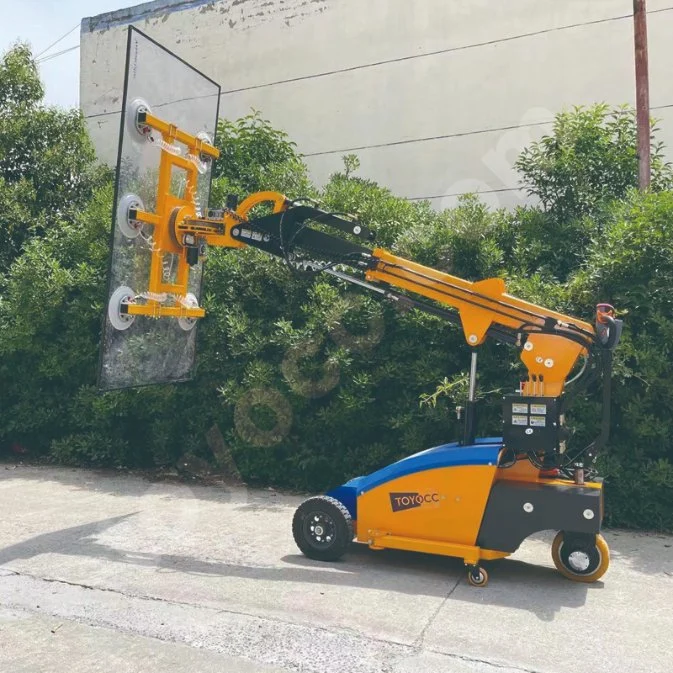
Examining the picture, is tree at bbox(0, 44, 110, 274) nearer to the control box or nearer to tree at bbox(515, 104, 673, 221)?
tree at bbox(515, 104, 673, 221)

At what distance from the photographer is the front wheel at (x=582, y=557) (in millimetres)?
4961

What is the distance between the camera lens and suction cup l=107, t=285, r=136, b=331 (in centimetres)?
565

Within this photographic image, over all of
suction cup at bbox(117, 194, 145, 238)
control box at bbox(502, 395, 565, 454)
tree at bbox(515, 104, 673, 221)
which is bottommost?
control box at bbox(502, 395, 565, 454)

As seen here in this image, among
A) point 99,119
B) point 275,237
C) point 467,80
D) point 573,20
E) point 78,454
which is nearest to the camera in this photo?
point 275,237

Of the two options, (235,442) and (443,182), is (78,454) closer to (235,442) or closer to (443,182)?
(235,442)

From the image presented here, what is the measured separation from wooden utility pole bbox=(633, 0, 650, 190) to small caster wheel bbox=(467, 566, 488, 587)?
5.23 m

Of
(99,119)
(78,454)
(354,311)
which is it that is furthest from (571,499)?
(99,119)

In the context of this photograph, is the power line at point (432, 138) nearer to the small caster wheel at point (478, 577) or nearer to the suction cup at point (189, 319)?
the suction cup at point (189, 319)

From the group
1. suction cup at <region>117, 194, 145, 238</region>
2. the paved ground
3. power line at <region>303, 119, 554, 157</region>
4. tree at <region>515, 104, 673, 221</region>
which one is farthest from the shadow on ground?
power line at <region>303, 119, 554, 157</region>

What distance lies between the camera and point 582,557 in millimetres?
4980

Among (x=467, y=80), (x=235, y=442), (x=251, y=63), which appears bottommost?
(x=235, y=442)

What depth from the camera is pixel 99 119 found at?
1841 cm

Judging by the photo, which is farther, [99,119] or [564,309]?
[99,119]

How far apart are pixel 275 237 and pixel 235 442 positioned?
315cm
